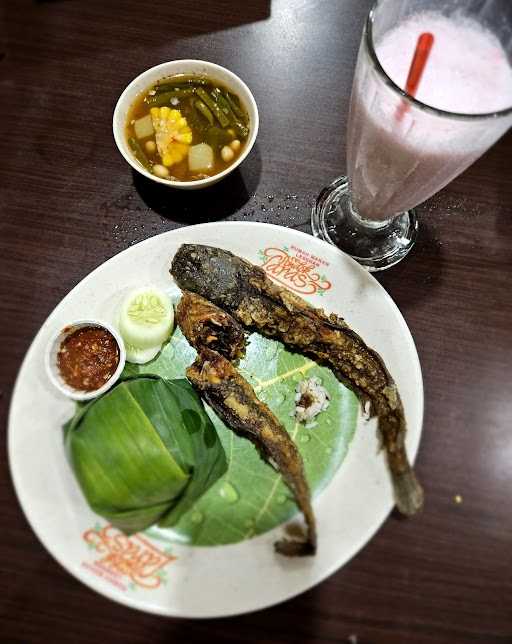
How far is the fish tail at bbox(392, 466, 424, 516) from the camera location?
1583 millimetres

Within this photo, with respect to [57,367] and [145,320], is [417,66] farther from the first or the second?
[57,367]

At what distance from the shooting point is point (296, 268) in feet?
5.96

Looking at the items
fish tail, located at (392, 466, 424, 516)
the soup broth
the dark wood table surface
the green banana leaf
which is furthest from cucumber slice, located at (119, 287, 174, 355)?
fish tail, located at (392, 466, 424, 516)

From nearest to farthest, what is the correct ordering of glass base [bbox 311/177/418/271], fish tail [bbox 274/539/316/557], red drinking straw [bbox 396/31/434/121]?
red drinking straw [bbox 396/31/434/121], fish tail [bbox 274/539/316/557], glass base [bbox 311/177/418/271]

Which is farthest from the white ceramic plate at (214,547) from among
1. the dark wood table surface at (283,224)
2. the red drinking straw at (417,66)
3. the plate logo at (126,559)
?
the red drinking straw at (417,66)

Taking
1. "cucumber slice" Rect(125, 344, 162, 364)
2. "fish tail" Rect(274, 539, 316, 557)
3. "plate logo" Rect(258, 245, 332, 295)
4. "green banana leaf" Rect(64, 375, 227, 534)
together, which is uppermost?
"plate logo" Rect(258, 245, 332, 295)

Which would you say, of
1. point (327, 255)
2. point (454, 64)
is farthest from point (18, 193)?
point (454, 64)

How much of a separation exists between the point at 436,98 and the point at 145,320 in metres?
0.97

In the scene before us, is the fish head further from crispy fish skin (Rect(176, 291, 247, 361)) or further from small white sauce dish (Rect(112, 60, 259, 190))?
small white sauce dish (Rect(112, 60, 259, 190))

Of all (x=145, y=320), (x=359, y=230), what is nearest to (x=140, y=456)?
(x=145, y=320)

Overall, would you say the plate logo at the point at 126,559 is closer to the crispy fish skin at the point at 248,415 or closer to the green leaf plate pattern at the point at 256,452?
the green leaf plate pattern at the point at 256,452

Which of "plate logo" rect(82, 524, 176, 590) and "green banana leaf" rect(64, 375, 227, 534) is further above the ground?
"green banana leaf" rect(64, 375, 227, 534)

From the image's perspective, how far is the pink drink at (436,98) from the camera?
132 cm

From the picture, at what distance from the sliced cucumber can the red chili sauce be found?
2.2 inches
